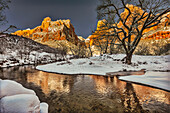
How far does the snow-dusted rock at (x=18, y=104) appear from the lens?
218cm

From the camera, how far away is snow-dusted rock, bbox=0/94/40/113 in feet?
7.14

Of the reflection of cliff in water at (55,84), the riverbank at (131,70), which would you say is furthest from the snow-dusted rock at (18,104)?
the riverbank at (131,70)

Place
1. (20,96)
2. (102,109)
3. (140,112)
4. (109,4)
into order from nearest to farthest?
1. (20,96)
2. (140,112)
3. (102,109)
4. (109,4)

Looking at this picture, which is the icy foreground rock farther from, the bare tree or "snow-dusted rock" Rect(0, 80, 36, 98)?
the bare tree

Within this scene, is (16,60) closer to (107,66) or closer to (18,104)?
(107,66)

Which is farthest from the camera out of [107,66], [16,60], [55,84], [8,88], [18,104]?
[16,60]

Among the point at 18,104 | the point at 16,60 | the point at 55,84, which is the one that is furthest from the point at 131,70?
the point at 16,60

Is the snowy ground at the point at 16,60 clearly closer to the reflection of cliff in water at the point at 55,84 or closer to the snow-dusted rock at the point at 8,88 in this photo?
the reflection of cliff in water at the point at 55,84

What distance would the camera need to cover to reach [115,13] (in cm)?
1636

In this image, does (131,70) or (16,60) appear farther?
(16,60)

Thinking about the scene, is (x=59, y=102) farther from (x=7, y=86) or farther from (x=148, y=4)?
(x=148, y=4)

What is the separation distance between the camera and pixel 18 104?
2254 mm

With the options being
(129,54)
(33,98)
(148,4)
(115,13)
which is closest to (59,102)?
(33,98)

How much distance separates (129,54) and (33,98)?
15927 mm
